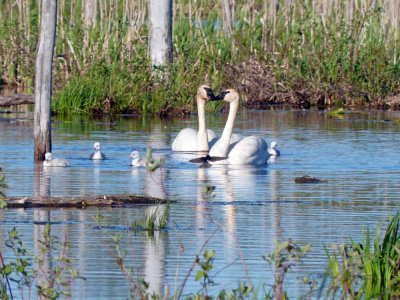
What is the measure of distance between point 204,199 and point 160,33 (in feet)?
50.3

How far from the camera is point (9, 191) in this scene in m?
11.0

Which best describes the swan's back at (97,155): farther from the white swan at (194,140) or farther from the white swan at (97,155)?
the white swan at (194,140)

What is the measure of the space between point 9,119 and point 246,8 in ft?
28.5

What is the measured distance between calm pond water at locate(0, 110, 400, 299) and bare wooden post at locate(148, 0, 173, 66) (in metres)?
3.75

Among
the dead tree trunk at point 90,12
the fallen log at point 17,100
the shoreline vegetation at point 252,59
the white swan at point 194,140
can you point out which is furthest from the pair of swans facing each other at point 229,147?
the dead tree trunk at point 90,12

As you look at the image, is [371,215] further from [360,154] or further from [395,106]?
[395,106]

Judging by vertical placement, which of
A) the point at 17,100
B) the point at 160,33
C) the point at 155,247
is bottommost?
the point at 155,247

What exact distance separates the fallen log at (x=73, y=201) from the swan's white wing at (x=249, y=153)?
456 centimetres

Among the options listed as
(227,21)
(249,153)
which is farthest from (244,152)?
(227,21)

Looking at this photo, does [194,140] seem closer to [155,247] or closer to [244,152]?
[244,152]

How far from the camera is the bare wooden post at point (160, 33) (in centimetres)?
2405

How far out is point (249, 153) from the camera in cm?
1459

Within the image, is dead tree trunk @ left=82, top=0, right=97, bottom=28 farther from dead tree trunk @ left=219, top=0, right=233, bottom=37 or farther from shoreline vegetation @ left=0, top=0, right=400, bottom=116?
dead tree trunk @ left=219, top=0, right=233, bottom=37

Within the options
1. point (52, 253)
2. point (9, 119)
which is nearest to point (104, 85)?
point (9, 119)
